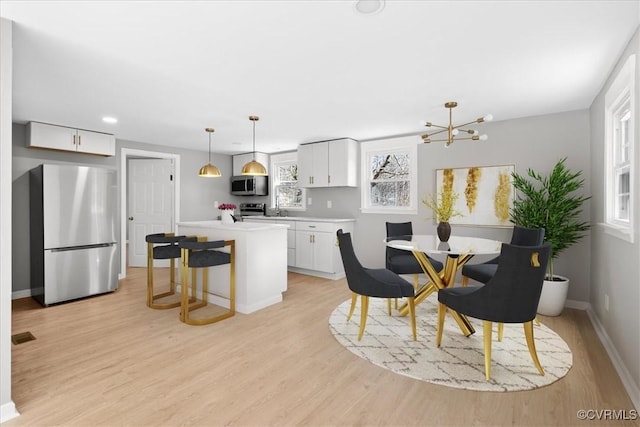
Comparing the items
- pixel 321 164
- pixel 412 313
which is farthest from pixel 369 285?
pixel 321 164

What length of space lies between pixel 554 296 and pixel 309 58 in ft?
11.0

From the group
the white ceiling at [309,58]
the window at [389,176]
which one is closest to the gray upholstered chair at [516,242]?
the white ceiling at [309,58]

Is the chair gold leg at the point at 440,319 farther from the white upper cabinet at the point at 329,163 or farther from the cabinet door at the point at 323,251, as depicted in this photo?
the white upper cabinet at the point at 329,163

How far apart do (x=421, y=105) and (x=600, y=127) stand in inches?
65.0

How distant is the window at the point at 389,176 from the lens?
4828 millimetres

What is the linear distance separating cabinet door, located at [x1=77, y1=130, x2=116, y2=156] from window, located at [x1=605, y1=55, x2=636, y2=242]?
5.72m

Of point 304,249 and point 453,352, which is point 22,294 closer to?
point 304,249

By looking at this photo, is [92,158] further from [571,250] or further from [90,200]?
[571,250]

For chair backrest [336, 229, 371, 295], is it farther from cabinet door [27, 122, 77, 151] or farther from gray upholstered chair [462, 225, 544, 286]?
cabinet door [27, 122, 77, 151]

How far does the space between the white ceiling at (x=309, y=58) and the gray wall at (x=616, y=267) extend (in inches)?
10.9

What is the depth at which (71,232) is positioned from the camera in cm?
396

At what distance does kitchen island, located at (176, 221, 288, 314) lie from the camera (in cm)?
354

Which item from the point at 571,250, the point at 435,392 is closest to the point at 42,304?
the point at 435,392

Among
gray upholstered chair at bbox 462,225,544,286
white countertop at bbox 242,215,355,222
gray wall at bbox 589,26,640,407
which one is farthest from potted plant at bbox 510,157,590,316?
white countertop at bbox 242,215,355,222
